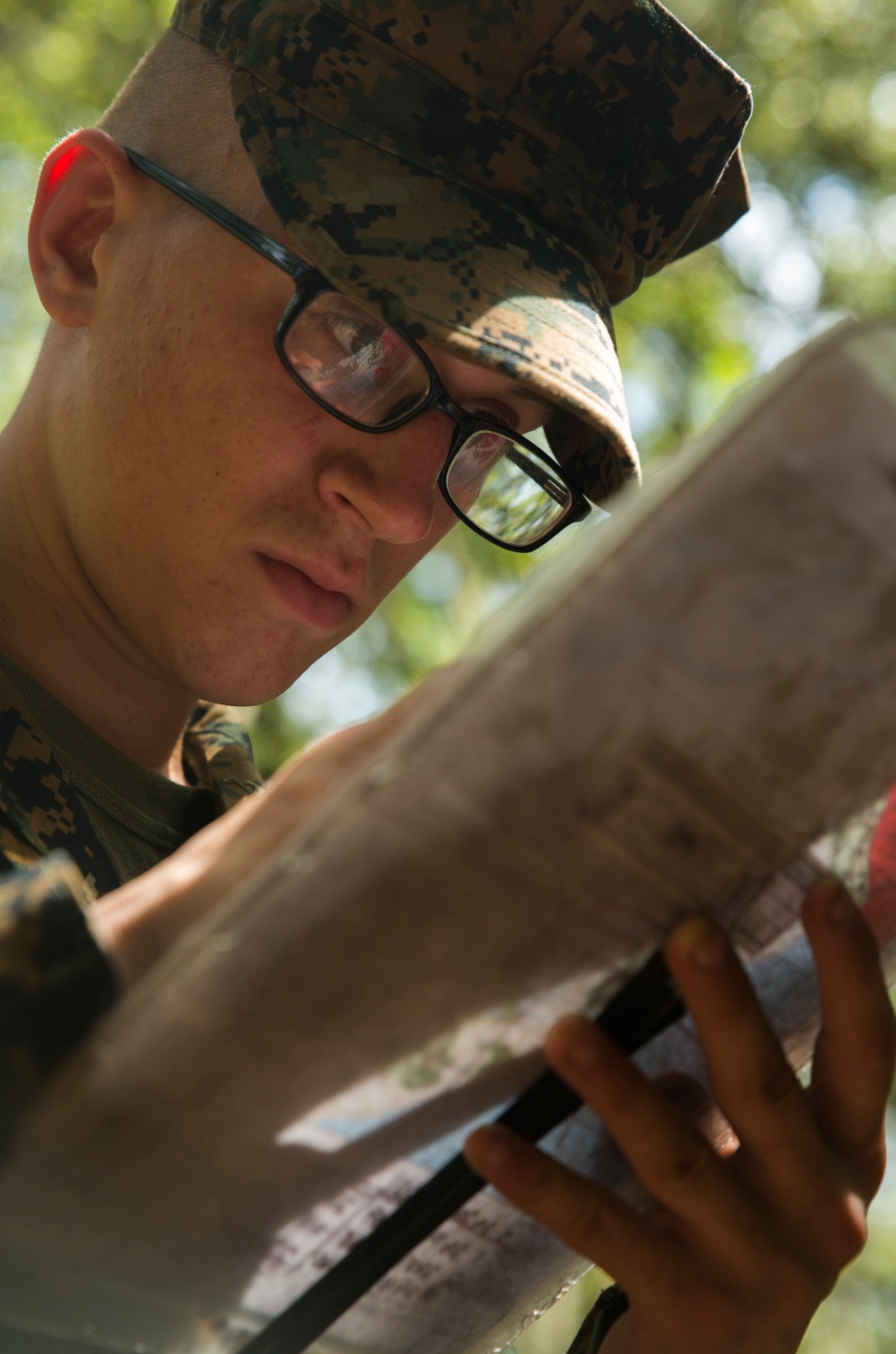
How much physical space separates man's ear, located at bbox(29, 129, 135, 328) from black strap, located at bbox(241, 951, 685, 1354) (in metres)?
1.28

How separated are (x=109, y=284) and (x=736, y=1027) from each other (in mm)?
1327

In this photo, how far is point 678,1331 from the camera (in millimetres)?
902

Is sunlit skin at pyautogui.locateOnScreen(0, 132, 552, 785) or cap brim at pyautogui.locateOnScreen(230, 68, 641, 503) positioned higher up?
cap brim at pyautogui.locateOnScreen(230, 68, 641, 503)

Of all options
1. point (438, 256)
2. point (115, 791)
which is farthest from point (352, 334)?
point (115, 791)

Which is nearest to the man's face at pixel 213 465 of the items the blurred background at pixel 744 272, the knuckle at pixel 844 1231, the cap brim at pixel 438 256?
the cap brim at pixel 438 256

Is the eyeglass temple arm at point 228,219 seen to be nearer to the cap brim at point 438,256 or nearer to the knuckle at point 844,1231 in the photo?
the cap brim at point 438,256

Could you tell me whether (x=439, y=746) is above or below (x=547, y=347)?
below

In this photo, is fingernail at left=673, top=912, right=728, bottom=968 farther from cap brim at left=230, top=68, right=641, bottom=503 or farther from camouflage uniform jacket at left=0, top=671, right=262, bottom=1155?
cap brim at left=230, top=68, right=641, bottom=503

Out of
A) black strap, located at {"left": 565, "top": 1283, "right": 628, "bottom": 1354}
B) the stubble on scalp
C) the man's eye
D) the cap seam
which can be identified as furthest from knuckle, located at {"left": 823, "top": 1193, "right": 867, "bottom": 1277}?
the stubble on scalp

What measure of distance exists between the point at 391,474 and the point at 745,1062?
97cm

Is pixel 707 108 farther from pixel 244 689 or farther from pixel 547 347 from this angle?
pixel 244 689

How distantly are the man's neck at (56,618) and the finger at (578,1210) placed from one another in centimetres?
99

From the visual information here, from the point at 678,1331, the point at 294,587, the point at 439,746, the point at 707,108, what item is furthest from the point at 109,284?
the point at 678,1331

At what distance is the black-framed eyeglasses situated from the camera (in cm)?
143
